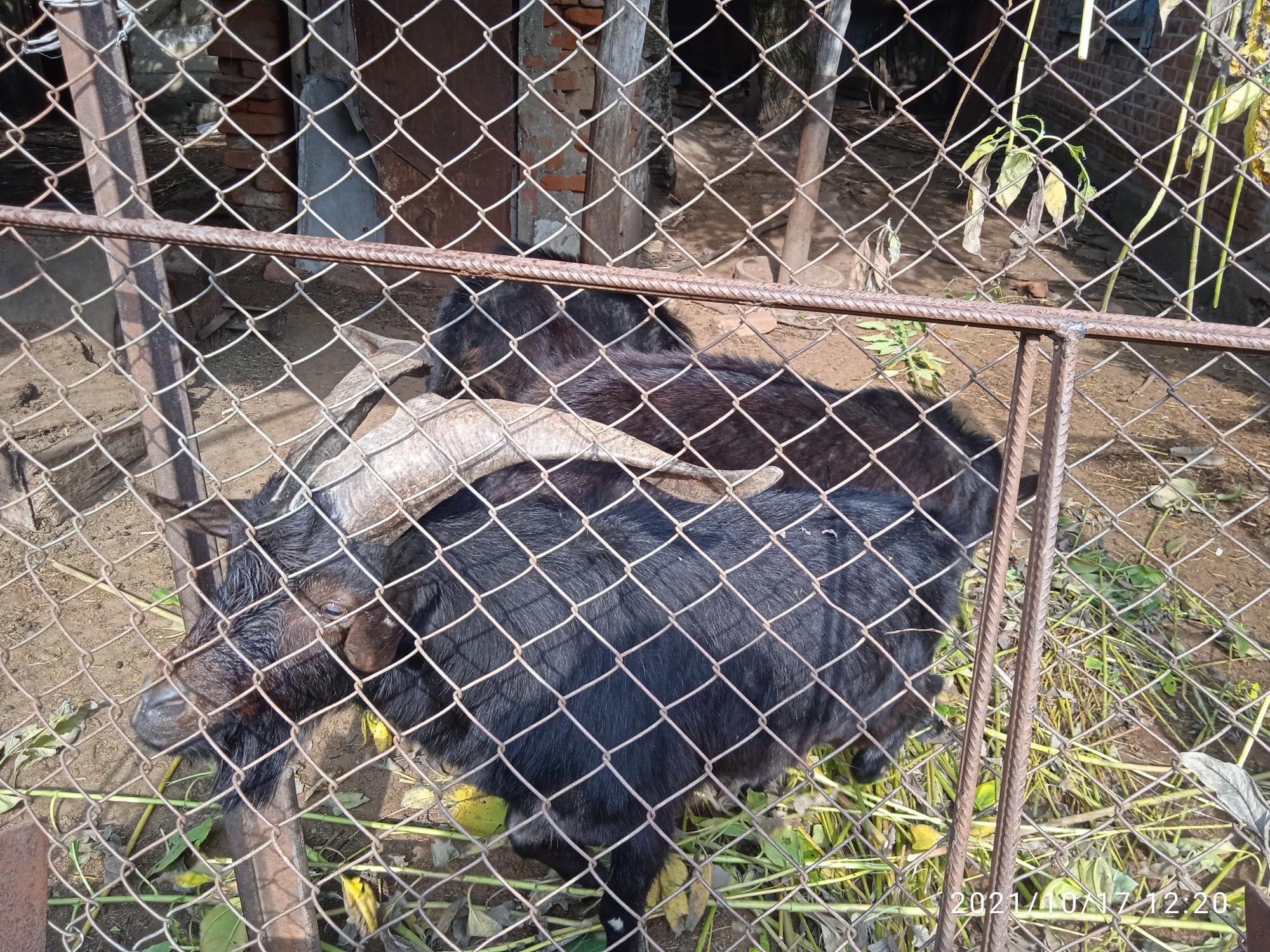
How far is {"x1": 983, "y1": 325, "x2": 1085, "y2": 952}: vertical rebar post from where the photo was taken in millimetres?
1357

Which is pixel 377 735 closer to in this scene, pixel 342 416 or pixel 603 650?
pixel 603 650

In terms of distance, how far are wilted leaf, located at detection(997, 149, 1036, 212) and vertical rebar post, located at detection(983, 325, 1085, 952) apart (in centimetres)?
51

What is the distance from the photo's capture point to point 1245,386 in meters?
5.83

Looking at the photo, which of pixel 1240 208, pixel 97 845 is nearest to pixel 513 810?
pixel 97 845

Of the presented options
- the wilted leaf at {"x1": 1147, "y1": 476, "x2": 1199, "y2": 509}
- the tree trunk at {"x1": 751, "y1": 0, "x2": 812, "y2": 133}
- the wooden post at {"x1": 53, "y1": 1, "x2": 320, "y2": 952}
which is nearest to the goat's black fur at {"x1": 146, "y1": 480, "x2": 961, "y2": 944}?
the wooden post at {"x1": 53, "y1": 1, "x2": 320, "y2": 952}

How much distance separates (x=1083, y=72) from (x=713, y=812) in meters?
10.6

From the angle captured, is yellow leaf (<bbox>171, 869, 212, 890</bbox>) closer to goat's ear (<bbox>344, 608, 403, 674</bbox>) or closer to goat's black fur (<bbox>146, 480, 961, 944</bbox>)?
goat's black fur (<bbox>146, 480, 961, 944</bbox>)

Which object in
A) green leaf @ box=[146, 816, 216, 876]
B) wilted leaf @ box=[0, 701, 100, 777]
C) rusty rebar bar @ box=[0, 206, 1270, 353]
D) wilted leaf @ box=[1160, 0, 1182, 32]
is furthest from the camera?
wilted leaf @ box=[0, 701, 100, 777]

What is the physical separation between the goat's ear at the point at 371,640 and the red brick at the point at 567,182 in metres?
4.86

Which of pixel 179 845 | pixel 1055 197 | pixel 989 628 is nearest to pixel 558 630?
pixel 989 628

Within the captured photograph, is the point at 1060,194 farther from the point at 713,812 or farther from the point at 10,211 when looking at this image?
the point at 713,812

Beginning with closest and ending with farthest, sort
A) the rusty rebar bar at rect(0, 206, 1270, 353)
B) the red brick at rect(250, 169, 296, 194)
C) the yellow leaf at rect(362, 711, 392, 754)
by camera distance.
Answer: the rusty rebar bar at rect(0, 206, 1270, 353), the yellow leaf at rect(362, 711, 392, 754), the red brick at rect(250, 169, 296, 194)

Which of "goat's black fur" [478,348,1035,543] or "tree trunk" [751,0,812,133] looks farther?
"tree trunk" [751,0,812,133]

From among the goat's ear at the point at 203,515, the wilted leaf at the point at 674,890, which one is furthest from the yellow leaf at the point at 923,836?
the goat's ear at the point at 203,515
